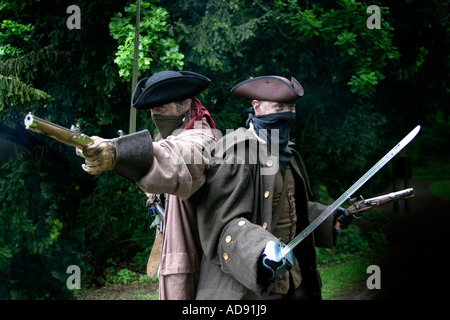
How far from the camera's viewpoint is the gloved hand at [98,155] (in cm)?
185

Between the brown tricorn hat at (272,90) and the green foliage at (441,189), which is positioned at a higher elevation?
the brown tricorn hat at (272,90)

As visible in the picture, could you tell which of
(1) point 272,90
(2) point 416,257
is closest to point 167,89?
(1) point 272,90

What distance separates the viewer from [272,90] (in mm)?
2789

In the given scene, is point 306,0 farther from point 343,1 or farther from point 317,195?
point 317,195

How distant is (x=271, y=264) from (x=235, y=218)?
1.16 ft

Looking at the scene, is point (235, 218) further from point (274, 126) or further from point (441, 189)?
point (441, 189)

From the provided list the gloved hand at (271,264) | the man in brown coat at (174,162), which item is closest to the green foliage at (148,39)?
the man in brown coat at (174,162)

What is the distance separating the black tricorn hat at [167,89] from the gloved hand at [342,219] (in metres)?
1.35

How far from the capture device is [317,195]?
26.6 ft

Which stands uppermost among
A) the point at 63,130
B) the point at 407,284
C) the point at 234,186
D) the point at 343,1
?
the point at 343,1

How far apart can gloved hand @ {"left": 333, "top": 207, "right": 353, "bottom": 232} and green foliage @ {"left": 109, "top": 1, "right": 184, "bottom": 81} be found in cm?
306

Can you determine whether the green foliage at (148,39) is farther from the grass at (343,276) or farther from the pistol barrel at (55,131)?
the grass at (343,276)

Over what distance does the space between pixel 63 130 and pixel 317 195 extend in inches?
267
